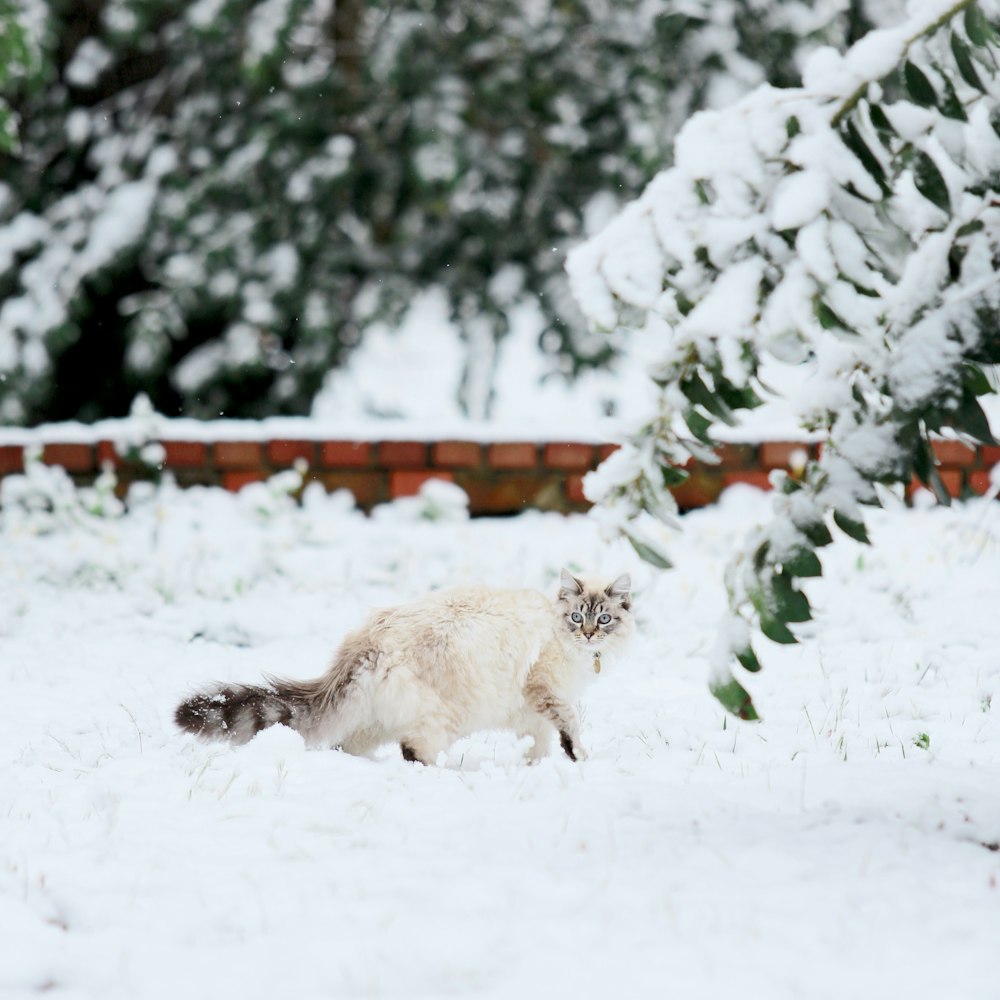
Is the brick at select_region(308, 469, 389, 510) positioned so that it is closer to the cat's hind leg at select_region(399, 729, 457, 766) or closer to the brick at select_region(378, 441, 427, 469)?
the brick at select_region(378, 441, 427, 469)

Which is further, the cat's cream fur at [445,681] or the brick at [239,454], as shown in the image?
the brick at [239,454]

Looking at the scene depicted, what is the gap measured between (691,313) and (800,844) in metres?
0.91

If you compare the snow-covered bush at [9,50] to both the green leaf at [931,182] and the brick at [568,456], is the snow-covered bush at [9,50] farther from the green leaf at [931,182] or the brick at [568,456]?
the green leaf at [931,182]

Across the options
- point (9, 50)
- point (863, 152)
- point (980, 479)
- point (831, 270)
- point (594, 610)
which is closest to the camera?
point (831, 270)

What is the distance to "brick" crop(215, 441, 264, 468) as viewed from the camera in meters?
5.23

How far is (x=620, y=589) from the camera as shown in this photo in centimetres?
290

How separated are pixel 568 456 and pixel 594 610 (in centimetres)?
253

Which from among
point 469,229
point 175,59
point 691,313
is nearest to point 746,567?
point 691,313

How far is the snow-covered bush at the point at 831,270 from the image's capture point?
1717 mm

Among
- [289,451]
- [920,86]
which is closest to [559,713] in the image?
[920,86]

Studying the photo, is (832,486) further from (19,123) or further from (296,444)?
(19,123)

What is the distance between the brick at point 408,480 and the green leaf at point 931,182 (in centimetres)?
368

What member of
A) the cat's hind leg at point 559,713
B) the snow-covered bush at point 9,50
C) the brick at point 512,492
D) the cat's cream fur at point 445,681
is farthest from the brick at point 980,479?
the snow-covered bush at point 9,50

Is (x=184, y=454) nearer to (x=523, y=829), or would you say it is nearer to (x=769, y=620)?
(x=523, y=829)
